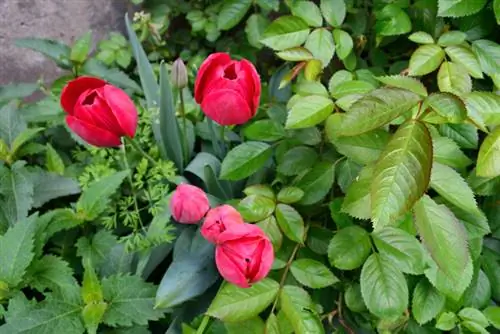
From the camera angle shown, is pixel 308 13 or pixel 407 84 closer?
pixel 407 84

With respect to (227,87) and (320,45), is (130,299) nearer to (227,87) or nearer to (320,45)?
(227,87)

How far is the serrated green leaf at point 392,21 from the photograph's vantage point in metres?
1.01

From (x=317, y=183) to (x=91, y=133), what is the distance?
336 millimetres

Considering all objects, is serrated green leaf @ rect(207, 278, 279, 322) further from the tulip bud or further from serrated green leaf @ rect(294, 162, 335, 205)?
the tulip bud

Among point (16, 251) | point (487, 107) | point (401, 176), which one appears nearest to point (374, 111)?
point (401, 176)

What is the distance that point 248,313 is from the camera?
71cm

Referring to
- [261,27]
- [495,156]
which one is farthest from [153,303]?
[261,27]

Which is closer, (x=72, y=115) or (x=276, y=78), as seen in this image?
(x=72, y=115)

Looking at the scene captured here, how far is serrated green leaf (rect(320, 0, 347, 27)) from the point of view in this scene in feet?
3.18

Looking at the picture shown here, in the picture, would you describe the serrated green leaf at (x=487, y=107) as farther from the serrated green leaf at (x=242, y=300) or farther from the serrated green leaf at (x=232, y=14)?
the serrated green leaf at (x=232, y=14)

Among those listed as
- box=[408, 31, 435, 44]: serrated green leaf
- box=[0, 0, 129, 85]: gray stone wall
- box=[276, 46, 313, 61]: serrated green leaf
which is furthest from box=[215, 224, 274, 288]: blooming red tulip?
box=[0, 0, 129, 85]: gray stone wall

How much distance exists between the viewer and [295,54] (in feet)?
2.95

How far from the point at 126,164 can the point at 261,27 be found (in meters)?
0.50

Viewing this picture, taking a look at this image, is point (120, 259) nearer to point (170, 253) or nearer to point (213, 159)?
point (170, 253)
